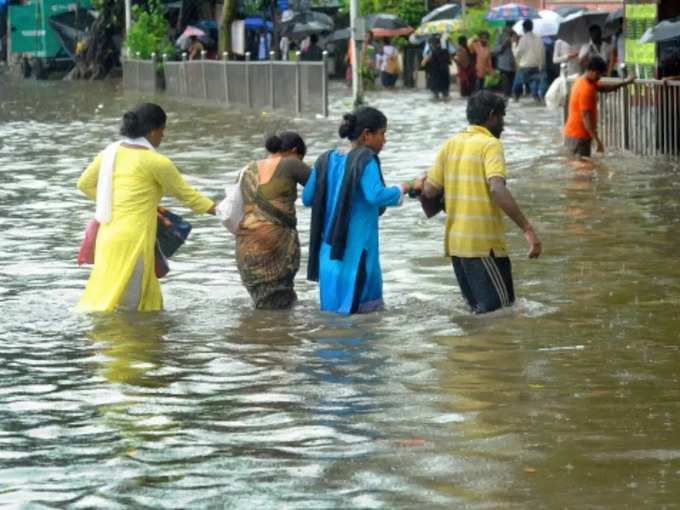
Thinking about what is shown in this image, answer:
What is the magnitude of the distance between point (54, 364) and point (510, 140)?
17584 millimetres

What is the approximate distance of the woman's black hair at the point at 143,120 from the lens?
11484mm

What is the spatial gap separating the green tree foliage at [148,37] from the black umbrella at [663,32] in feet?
99.0

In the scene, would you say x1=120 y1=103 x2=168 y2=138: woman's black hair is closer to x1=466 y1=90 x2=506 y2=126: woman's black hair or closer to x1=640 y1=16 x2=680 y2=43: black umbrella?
x1=466 y1=90 x2=506 y2=126: woman's black hair

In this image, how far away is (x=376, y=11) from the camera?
2164 inches

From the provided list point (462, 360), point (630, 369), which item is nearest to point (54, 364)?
point (462, 360)

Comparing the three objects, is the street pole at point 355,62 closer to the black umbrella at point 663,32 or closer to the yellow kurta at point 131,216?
the black umbrella at point 663,32

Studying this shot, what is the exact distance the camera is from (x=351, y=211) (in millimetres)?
11297

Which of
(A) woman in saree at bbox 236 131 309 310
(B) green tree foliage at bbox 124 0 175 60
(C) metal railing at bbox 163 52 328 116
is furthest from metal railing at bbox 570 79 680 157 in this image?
(B) green tree foliage at bbox 124 0 175 60

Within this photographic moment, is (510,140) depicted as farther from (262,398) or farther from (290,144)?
(262,398)

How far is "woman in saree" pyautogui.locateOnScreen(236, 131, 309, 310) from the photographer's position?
38.8ft

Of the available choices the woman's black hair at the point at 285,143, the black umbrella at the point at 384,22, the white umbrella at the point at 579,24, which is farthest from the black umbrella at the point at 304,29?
the woman's black hair at the point at 285,143

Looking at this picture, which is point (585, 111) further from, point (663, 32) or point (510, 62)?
point (510, 62)

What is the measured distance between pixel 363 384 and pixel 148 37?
45.2m

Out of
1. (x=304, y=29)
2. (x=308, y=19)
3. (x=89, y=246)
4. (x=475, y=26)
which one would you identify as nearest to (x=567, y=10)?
(x=475, y=26)
